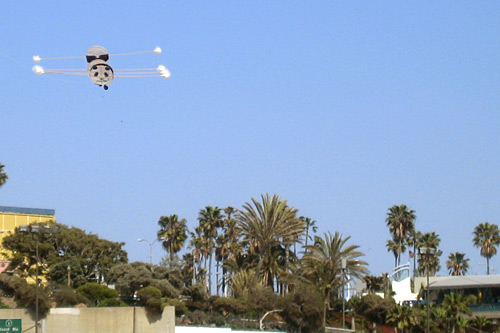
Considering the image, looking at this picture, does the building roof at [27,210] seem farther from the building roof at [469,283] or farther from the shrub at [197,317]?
the building roof at [469,283]

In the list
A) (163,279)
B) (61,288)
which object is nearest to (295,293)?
(163,279)

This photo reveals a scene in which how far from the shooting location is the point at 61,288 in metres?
56.9

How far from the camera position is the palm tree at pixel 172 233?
10312 centimetres

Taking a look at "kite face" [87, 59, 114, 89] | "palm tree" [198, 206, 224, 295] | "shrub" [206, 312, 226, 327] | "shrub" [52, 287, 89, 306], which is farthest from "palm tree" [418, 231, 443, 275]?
"kite face" [87, 59, 114, 89]

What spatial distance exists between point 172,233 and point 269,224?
88.2ft

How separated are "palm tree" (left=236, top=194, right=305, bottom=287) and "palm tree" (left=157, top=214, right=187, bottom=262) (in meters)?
25.0

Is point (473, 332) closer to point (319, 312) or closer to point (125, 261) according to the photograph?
point (319, 312)

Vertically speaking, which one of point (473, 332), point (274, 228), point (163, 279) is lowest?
point (473, 332)

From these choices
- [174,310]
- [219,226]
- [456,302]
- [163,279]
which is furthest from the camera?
[219,226]

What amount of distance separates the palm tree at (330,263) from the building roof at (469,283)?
1351cm

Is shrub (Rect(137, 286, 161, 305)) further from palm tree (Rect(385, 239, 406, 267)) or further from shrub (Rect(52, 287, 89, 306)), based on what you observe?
palm tree (Rect(385, 239, 406, 267))

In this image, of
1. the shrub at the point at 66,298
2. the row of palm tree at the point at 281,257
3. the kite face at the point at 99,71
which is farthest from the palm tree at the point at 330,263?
the kite face at the point at 99,71

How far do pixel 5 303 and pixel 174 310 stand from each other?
41.8ft

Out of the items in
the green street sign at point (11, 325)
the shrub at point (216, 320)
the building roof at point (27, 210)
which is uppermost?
the building roof at point (27, 210)
